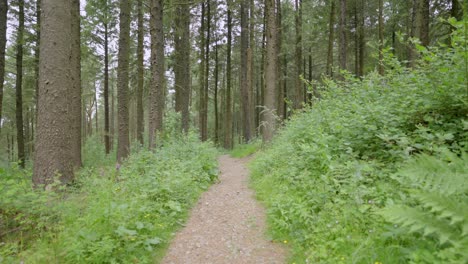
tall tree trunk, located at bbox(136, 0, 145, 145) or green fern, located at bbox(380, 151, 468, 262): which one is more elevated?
tall tree trunk, located at bbox(136, 0, 145, 145)

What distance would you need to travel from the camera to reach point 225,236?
418 centimetres

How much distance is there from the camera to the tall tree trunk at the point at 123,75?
32.5ft

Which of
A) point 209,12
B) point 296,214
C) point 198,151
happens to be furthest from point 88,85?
point 296,214

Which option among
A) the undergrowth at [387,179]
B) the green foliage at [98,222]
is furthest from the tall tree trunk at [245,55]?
the green foliage at [98,222]

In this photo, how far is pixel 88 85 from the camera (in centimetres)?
3158

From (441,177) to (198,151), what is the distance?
801 centimetres

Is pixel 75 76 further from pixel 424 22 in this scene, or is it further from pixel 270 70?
pixel 424 22

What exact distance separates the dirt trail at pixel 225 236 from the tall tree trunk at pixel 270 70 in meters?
4.67

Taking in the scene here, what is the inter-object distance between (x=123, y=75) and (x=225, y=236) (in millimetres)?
8044

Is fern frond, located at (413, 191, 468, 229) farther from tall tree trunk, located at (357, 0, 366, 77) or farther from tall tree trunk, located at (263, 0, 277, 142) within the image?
tall tree trunk, located at (357, 0, 366, 77)

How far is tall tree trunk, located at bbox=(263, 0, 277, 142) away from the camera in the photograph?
33.1ft

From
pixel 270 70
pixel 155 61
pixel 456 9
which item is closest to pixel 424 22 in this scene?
pixel 456 9

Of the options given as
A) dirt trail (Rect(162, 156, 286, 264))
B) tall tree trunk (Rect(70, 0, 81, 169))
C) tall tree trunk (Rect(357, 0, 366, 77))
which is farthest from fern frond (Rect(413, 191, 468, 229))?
tall tree trunk (Rect(357, 0, 366, 77))

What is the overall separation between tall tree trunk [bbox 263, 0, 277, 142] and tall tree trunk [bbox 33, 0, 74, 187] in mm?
6524
